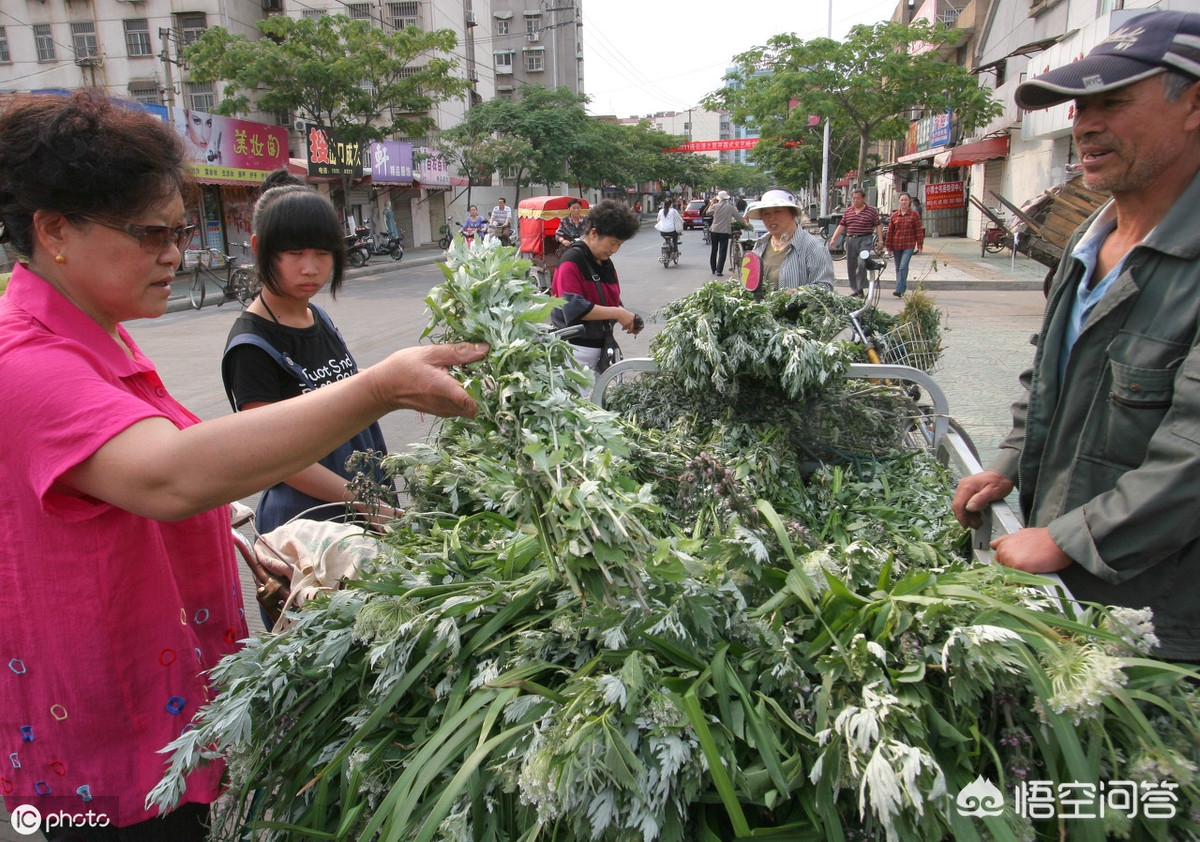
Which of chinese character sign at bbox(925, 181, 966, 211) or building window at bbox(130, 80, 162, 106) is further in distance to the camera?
building window at bbox(130, 80, 162, 106)

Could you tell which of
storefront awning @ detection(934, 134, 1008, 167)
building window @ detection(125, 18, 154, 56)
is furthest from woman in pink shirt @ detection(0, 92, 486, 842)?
building window @ detection(125, 18, 154, 56)

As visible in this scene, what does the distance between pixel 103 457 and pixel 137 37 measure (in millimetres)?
38852

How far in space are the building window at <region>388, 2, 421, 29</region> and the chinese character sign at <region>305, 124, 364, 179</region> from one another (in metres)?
16.0

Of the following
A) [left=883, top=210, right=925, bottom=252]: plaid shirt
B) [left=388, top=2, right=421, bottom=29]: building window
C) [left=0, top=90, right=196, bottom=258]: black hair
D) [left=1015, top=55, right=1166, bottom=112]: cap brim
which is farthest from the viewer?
[left=388, top=2, right=421, bottom=29]: building window

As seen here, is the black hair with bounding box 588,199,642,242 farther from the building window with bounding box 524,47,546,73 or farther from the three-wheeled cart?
the building window with bounding box 524,47,546,73

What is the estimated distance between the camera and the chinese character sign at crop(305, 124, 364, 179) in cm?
2465

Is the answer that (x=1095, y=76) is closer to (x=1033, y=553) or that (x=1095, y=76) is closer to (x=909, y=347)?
(x=1033, y=553)

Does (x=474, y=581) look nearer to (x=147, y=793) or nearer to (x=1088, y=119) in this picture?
(x=147, y=793)

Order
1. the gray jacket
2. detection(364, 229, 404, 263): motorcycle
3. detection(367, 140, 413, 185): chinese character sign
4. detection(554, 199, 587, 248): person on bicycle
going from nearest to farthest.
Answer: the gray jacket < detection(554, 199, 587, 248): person on bicycle < detection(364, 229, 404, 263): motorcycle < detection(367, 140, 413, 185): chinese character sign

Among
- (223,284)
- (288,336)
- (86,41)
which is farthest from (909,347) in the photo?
(86,41)

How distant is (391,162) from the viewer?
99.0 ft

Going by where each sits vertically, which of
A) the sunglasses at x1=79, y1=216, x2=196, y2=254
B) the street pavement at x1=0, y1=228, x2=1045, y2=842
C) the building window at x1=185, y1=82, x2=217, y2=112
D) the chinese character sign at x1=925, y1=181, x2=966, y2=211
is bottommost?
the street pavement at x1=0, y1=228, x2=1045, y2=842

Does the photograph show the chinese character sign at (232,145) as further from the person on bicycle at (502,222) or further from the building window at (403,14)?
the building window at (403,14)

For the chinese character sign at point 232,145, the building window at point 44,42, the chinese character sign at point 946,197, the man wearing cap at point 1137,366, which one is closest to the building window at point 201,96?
the building window at point 44,42
